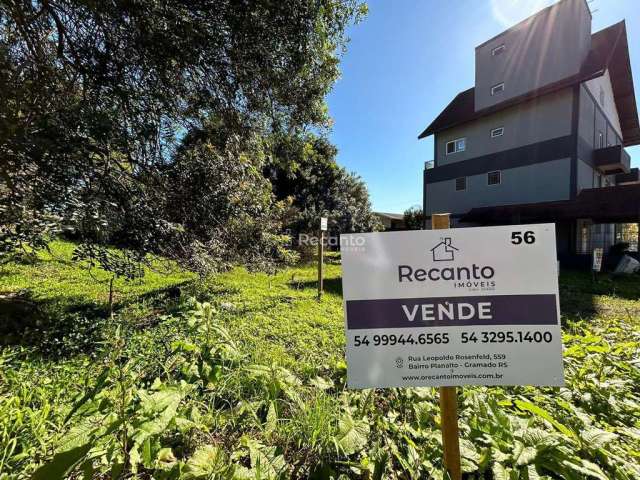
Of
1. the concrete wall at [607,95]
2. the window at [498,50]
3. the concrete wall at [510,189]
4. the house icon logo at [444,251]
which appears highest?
the window at [498,50]

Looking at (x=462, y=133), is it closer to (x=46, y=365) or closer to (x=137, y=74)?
(x=137, y=74)

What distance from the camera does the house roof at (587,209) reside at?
9.41 m

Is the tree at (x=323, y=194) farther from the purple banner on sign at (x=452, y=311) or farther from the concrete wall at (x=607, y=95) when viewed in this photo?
the purple banner on sign at (x=452, y=311)

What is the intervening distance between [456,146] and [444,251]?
1622cm

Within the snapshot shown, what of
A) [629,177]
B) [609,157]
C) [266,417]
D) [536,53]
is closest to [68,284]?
[266,417]

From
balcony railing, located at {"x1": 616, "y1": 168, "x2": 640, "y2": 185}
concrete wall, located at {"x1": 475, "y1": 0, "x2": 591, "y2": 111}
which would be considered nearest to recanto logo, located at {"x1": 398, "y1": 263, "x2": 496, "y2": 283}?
concrete wall, located at {"x1": 475, "y1": 0, "x2": 591, "y2": 111}

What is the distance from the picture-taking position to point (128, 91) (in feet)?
11.6

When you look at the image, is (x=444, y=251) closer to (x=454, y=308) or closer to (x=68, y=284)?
(x=454, y=308)

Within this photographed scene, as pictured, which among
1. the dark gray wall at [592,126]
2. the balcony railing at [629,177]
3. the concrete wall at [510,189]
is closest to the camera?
the dark gray wall at [592,126]

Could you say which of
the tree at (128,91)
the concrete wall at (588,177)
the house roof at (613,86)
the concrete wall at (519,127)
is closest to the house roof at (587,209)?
the concrete wall at (588,177)

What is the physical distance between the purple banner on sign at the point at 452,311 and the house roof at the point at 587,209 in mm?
11836

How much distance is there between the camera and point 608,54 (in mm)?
11234

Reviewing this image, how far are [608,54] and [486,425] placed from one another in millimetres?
16462

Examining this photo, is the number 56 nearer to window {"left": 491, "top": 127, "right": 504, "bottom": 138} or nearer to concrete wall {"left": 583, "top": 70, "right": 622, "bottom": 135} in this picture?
window {"left": 491, "top": 127, "right": 504, "bottom": 138}
